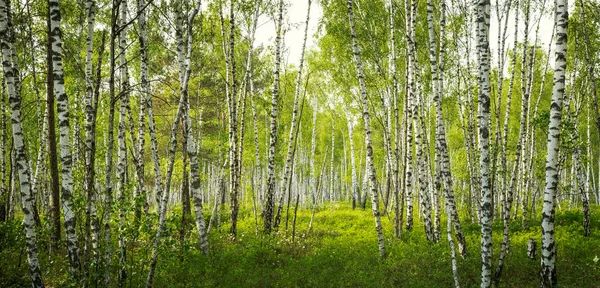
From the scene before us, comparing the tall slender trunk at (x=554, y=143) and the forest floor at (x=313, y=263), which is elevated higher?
the tall slender trunk at (x=554, y=143)

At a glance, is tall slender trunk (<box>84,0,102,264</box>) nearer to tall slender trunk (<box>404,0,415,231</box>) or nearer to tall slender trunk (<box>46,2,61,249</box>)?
tall slender trunk (<box>46,2,61,249</box>)

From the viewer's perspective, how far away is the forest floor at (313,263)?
25.7ft

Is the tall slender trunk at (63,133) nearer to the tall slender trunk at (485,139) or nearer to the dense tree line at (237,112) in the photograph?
the dense tree line at (237,112)

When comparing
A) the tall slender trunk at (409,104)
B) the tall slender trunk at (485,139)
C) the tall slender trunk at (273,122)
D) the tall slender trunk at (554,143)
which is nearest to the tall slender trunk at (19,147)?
the tall slender trunk at (273,122)

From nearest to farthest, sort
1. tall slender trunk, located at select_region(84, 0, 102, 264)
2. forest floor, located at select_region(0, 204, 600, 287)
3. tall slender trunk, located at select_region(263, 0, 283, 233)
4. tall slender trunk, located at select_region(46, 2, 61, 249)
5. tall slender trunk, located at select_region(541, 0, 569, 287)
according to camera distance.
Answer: tall slender trunk, located at select_region(84, 0, 102, 264) < tall slender trunk, located at select_region(541, 0, 569, 287) < tall slender trunk, located at select_region(46, 2, 61, 249) < forest floor, located at select_region(0, 204, 600, 287) < tall slender trunk, located at select_region(263, 0, 283, 233)

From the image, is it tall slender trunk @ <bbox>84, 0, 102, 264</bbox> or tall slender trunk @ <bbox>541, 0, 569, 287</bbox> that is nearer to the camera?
tall slender trunk @ <bbox>84, 0, 102, 264</bbox>

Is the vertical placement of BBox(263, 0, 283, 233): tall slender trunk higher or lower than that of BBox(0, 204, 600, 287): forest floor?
higher

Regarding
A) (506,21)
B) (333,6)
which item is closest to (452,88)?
(506,21)

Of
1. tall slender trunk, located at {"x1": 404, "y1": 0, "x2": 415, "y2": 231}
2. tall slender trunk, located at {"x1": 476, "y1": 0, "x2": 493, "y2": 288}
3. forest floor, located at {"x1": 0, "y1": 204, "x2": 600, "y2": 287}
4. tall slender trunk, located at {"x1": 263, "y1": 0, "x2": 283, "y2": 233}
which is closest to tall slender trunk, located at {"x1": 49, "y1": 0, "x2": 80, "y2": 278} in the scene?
forest floor, located at {"x1": 0, "y1": 204, "x2": 600, "y2": 287}

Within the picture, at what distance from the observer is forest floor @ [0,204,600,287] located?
7836mm

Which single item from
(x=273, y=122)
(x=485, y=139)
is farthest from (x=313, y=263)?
(x=485, y=139)

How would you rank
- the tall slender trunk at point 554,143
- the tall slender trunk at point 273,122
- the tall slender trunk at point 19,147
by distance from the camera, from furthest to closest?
the tall slender trunk at point 273,122 < the tall slender trunk at point 554,143 < the tall slender trunk at point 19,147

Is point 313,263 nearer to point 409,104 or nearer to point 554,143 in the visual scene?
point 554,143

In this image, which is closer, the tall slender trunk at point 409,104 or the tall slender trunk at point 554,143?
the tall slender trunk at point 554,143
